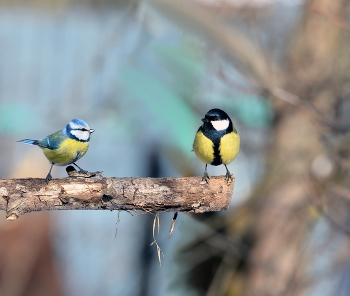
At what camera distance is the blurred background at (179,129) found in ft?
11.9

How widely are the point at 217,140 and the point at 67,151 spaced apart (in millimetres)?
602

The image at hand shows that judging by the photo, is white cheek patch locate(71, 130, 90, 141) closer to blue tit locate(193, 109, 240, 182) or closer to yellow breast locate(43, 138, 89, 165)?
yellow breast locate(43, 138, 89, 165)

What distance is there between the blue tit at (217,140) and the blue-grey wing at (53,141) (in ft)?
1.85

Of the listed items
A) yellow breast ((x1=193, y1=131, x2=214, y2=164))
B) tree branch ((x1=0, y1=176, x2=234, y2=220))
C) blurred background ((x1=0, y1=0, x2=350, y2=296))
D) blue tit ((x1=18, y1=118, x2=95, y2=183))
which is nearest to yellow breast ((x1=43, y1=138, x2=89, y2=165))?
blue tit ((x1=18, y1=118, x2=95, y2=183))

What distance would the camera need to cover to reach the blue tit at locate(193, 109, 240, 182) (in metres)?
1.87

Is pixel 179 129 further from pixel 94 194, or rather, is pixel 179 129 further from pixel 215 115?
pixel 94 194

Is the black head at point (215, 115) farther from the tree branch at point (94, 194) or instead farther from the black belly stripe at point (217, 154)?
the tree branch at point (94, 194)

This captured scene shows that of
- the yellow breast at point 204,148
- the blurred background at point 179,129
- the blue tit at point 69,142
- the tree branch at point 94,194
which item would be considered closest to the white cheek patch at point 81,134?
the blue tit at point 69,142

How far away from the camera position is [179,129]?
3971 millimetres

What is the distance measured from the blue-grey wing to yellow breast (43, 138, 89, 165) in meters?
0.01

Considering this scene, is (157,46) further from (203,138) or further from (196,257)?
(203,138)

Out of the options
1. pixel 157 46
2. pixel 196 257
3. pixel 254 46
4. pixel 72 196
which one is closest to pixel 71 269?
pixel 196 257

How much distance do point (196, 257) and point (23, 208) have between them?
2693 millimetres

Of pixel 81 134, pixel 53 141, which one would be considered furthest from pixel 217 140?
pixel 53 141
